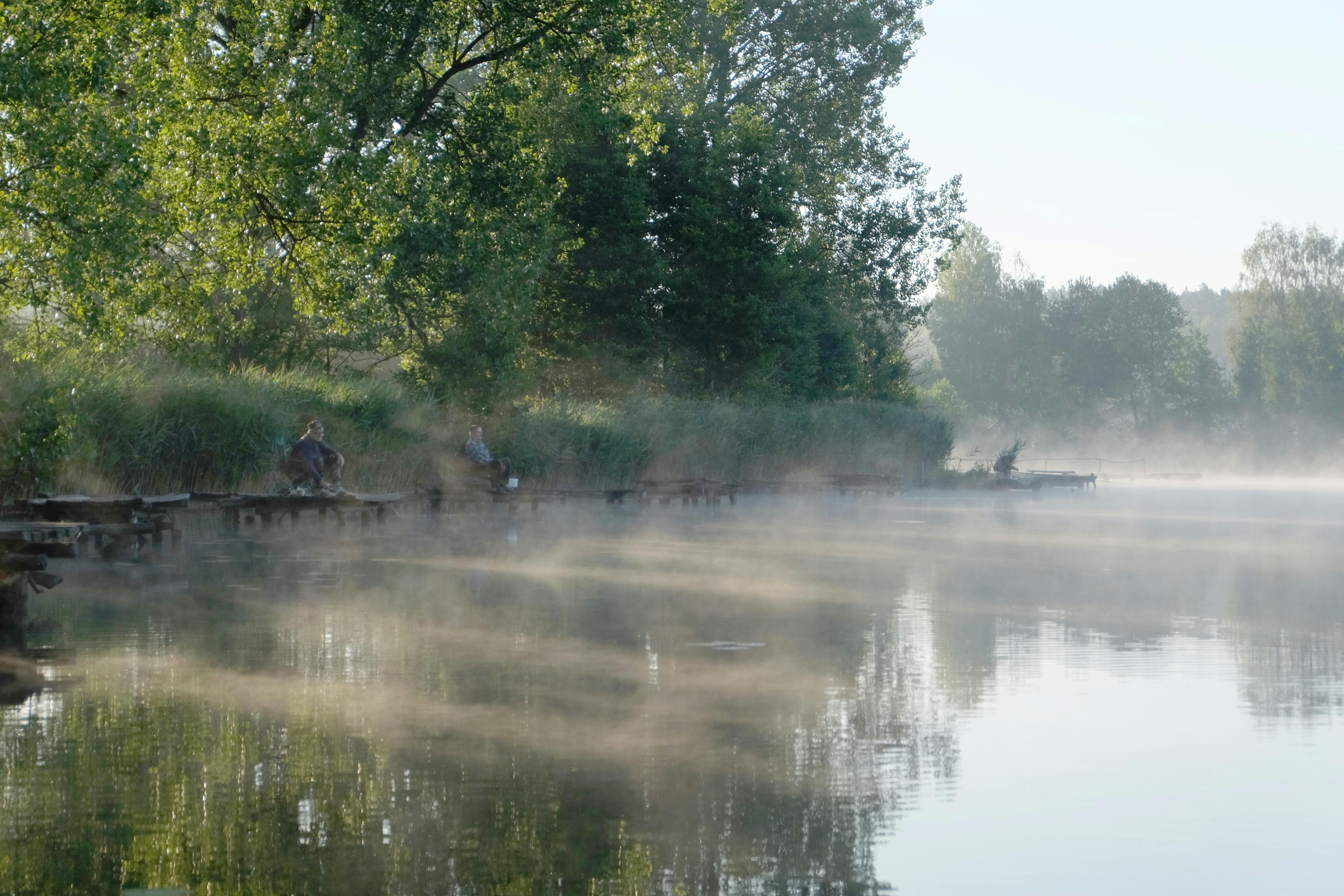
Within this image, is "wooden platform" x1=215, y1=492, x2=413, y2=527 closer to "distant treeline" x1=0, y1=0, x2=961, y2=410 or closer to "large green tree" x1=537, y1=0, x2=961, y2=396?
"distant treeline" x1=0, y1=0, x2=961, y2=410

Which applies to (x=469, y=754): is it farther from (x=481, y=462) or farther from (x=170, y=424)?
(x=481, y=462)

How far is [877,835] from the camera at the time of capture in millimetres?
5625

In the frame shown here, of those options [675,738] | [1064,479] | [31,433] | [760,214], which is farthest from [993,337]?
[675,738]

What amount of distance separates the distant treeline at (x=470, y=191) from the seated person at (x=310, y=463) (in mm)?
3161

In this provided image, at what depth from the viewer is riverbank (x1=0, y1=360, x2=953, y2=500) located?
21578 millimetres

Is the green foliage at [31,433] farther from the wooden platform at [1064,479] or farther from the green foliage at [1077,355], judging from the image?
the green foliage at [1077,355]

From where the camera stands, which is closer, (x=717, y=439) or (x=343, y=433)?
(x=343, y=433)

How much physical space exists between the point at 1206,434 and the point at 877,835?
125068mm

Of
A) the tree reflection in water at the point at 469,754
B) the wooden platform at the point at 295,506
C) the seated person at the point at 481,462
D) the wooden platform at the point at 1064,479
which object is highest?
the seated person at the point at 481,462

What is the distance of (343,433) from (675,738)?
23818mm

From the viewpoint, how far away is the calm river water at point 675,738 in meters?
5.23

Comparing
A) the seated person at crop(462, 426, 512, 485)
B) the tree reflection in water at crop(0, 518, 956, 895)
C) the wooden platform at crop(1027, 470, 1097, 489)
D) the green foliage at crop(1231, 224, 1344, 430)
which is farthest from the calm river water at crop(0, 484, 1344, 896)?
the green foliage at crop(1231, 224, 1344, 430)

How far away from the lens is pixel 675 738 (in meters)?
7.37

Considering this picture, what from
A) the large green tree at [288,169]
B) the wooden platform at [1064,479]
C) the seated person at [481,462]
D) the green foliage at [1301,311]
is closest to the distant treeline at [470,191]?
the large green tree at [288,169]
